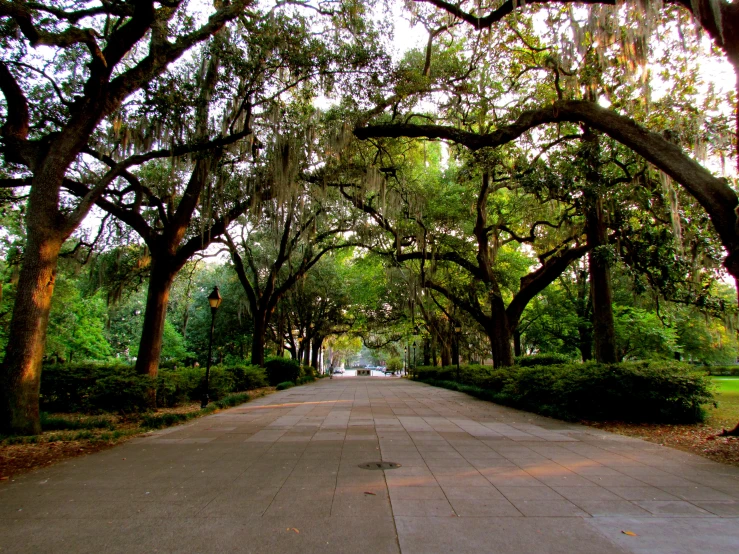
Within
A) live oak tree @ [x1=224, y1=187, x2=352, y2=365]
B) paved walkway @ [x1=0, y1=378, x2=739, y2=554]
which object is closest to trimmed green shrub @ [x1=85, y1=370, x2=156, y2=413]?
paved walkway @ [x1=0, y1=378, x2=739, y2=554]

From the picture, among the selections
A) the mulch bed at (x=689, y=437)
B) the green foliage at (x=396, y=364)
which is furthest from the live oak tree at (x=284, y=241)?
the green foliage at (x=396, y=364)

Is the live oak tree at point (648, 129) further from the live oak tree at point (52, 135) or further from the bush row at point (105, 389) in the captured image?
the bush row at point (105, 389)

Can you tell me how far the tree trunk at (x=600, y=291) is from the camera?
33.3 ft

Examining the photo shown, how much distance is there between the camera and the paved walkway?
2971 millimetres

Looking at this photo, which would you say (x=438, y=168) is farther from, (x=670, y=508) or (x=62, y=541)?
(x=62, y=541)

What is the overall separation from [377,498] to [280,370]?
20094 millimetres

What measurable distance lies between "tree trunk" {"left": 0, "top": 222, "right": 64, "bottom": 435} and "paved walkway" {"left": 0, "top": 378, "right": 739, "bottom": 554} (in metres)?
2.06

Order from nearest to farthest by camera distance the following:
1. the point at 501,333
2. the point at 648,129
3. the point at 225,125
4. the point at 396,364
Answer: the point at 648,129
the point at 225,125
the point at 501,333
the point at 396,364

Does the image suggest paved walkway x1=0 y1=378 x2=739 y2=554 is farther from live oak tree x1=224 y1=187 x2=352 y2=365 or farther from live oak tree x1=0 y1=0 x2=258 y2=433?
live oak tree x1=224 y1=187 x2=352 y2=365

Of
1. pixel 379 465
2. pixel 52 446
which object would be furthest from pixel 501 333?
pixel 52 446

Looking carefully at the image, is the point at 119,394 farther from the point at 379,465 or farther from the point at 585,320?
the point at 585,320

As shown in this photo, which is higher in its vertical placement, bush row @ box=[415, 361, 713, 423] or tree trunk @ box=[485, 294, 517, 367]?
tree trunk @ box=[485, 294, 517, 367]

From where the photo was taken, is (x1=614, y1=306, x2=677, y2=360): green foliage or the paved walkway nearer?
the paved walkway

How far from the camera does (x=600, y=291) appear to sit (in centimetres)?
1055
